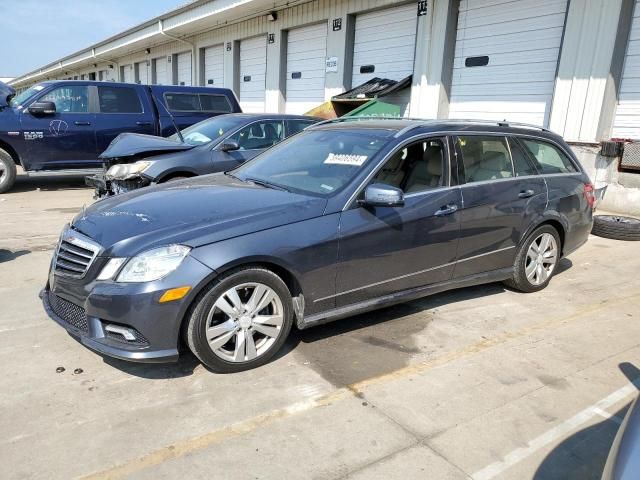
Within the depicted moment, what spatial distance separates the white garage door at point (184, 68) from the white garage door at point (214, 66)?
5.61 ft

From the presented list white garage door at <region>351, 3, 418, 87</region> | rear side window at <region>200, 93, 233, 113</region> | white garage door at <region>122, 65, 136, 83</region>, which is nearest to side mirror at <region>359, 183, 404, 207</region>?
rear side window at <region>200, 93, 233, 113</region>

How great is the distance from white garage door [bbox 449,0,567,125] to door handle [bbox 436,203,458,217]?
697 centimetres

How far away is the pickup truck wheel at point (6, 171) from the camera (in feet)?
30.7

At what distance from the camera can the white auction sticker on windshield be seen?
12.4 feet

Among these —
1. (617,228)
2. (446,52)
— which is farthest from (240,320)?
(446,52)

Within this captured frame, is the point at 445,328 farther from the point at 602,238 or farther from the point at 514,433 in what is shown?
the point at 602,238

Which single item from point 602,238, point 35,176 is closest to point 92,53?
point 35,176

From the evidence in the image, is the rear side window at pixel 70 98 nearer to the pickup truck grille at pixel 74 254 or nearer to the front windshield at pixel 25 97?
the front windshield at pixel 25 97

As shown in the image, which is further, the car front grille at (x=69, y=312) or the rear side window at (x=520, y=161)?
the rear side window at (x=520, y=161)

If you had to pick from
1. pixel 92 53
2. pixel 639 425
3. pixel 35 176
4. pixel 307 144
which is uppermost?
pixel 92 53

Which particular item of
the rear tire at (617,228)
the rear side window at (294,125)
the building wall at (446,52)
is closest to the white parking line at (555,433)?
the rear tire at (617,228)

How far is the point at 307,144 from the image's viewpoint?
4.41 metres

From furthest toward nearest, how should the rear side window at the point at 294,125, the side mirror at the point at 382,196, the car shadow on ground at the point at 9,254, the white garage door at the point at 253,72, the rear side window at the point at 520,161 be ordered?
1. the white garage door at the point at 253,72
2. the rear side window at the point at 294,125
3. the car shadow on ground at the point at 9,254
4. the rear side window at the point at 520,161
5. the side mirror at the point at 382,196

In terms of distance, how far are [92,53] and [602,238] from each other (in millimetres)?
31866
